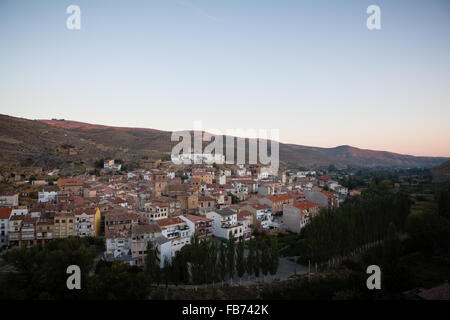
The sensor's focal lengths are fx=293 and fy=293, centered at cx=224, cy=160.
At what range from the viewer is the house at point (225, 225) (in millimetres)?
22922

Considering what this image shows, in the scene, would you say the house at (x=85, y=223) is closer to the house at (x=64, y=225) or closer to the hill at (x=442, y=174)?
the house at (x=64, y=225)

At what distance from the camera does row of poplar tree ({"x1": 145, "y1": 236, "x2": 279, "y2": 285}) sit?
16203 millimetres

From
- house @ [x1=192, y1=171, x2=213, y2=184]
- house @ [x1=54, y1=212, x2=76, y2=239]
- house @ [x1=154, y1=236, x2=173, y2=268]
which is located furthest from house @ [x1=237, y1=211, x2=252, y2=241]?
house @ [x1=192, y1=171, x2=213, y2=184]

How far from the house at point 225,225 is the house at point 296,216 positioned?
18.8ft

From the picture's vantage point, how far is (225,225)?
76.1 ft

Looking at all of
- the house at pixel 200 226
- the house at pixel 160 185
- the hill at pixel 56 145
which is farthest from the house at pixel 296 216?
the hill at pixel 56 145

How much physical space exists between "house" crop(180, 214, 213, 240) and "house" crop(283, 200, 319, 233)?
27.1 ft

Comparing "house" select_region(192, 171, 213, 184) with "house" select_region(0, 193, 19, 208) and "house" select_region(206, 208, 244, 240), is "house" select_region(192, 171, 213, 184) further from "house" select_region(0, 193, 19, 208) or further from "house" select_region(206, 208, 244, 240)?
"house" select_region(0, 193, 19, 208)

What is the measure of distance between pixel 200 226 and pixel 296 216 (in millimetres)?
9465

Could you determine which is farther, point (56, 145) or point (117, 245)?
point (56, 145)

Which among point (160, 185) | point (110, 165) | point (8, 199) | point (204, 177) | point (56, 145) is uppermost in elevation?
point (56, 145)

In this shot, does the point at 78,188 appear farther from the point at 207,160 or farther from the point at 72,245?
the point at 207,160

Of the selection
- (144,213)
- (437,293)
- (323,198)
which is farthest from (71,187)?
(437,293)

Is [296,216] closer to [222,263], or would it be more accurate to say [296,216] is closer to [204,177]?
[222,263]
